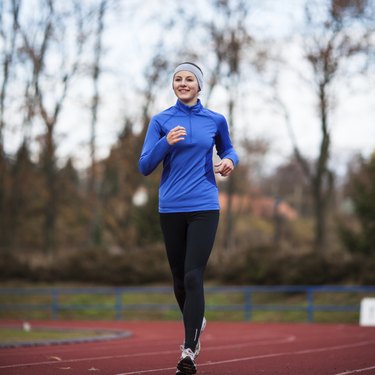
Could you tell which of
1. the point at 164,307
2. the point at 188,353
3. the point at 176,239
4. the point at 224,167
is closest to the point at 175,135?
the point at 224,167

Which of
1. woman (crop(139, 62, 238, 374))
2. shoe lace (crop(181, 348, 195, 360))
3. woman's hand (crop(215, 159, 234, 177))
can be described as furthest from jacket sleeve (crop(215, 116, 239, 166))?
shoe lace (crop(181, 348, 195, 360))

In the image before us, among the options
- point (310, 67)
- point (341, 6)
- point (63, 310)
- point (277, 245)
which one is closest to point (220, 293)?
point (277, 245)

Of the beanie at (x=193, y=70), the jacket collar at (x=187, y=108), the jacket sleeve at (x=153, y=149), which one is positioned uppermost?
the beanie at (x=193, y=70)

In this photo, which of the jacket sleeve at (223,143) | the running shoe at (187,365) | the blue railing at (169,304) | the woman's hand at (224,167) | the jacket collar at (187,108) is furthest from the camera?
the blue railing at (169,304)

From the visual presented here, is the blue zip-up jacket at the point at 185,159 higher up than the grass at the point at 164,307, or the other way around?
the blue zip-up jacket at the point at 185,159

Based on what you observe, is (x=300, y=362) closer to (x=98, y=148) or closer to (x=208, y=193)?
(x=208, y=193)

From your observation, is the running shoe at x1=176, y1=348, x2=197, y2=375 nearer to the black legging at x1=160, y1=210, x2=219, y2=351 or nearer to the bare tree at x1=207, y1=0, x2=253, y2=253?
the black legging at x1=160, y1=210, x2=219, y2=351

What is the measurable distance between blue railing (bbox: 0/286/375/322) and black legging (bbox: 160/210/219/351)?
60.0 ft

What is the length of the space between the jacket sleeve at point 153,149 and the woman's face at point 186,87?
0.98 feet

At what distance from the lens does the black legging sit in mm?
6801

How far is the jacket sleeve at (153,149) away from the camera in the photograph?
6816 mm

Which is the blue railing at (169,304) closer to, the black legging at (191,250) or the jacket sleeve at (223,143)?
the jacket sleeve at (223,143)

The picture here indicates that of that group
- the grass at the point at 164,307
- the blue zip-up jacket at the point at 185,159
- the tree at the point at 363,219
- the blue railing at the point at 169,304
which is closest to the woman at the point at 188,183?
the blue zip-up jacket at the point at 185,159

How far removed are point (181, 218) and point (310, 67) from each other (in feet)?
83.5
